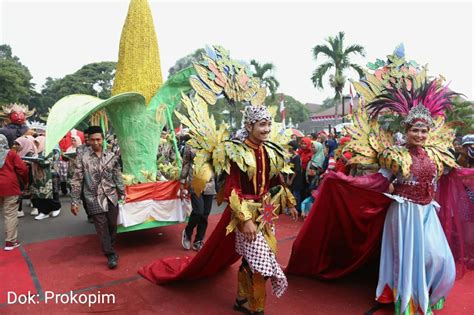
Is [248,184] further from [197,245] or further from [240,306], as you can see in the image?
[197,245]

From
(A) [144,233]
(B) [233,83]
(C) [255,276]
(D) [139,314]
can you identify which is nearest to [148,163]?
(A) [144,233]

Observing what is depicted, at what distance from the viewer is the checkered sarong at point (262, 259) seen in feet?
8.82

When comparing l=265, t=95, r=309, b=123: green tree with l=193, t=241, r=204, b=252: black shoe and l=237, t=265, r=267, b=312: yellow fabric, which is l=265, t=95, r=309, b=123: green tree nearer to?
l=193, t=241, r=204, b=252: black shoe

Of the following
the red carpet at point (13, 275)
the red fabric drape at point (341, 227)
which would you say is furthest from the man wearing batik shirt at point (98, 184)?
the red fabric drape at point (341, 227)

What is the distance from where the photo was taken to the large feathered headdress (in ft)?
10.2

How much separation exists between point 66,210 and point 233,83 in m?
5.26

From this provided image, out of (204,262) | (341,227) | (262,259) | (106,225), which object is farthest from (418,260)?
(106,225)

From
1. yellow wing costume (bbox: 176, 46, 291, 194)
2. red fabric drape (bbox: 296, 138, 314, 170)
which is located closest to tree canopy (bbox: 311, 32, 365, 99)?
red fabric drape (bbox: 296, 138, 314, 170)

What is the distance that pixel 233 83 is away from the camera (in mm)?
3523

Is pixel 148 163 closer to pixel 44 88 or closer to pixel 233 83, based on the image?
pixel 233 83

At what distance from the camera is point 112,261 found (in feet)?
13.2

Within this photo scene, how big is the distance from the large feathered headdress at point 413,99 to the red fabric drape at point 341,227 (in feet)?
2.06

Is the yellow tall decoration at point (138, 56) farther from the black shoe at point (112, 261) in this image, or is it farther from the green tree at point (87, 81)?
the green tree at point (87, 81)

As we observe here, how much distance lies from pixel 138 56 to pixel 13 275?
3400 millimetres
